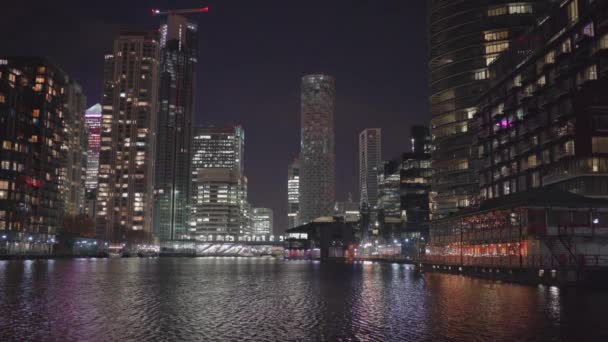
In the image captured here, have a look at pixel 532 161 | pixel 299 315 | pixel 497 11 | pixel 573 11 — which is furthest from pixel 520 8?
pixel 299 315

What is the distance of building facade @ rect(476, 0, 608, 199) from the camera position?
4067 inches

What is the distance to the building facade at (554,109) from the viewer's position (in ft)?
339

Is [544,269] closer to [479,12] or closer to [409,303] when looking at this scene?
[409,303]

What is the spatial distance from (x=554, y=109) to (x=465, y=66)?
7759cm

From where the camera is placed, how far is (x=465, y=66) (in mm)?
189875

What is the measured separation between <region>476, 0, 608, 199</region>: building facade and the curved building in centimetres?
3428

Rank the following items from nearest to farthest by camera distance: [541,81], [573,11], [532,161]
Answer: [573,11] → [541,81] → [532,161]

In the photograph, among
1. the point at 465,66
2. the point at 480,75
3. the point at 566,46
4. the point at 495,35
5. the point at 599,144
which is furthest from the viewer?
the point at 465,66

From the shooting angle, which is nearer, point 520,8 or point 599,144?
point 599,144

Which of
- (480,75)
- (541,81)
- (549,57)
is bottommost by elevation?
(541,81)

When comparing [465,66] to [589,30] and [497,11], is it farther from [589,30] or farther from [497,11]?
[589,30]

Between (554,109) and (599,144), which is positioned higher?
(554,109)

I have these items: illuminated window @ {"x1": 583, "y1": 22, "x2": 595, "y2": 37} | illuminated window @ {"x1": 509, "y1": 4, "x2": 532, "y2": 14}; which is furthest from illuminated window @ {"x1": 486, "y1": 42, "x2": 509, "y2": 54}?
illuminated window @ {"x1": 583, "y1": 22, "x2": 595, "y2": 37}

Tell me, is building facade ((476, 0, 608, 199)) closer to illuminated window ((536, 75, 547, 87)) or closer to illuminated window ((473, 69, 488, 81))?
illuminated window ((536, 75, 547, 87))
